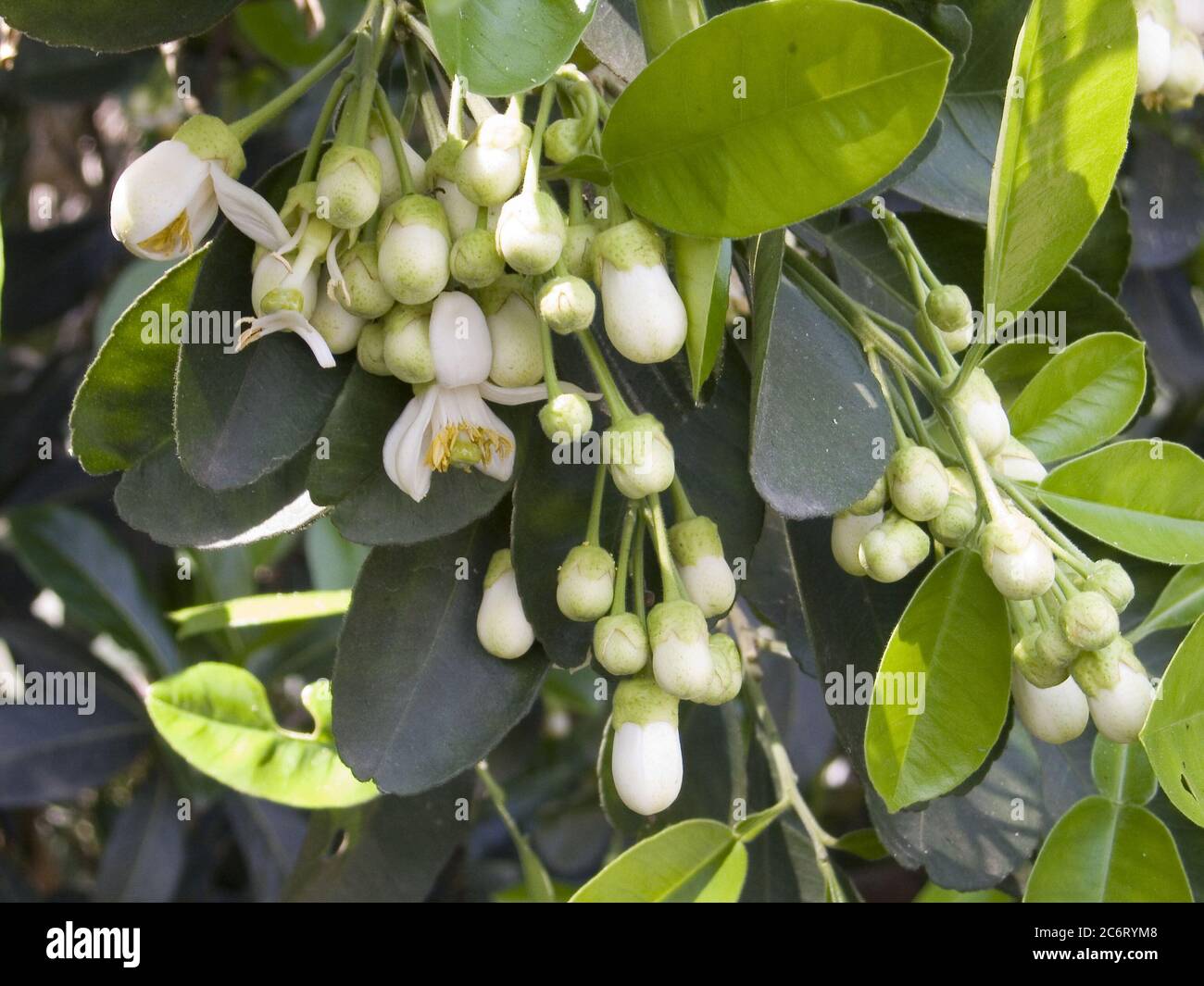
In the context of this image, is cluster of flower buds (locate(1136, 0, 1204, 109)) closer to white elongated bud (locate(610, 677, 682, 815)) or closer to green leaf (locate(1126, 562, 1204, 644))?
green leaf (locate(1126, 562, 1204, 644))

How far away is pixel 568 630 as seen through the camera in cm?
80

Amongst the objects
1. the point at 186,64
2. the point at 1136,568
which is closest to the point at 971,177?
A: the point at 1136,568

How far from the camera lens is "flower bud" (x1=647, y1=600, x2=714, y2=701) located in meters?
0.70

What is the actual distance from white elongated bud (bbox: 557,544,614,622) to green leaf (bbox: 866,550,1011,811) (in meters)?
0.16

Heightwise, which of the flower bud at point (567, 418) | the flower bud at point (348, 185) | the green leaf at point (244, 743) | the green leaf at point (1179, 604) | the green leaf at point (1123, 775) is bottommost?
the green leaf at point (244, 743)

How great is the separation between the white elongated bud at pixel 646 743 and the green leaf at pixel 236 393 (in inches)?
9.8

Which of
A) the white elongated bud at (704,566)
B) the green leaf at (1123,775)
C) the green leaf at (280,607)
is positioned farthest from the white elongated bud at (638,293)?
the green leaf at (280,607)

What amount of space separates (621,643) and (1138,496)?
33 cm

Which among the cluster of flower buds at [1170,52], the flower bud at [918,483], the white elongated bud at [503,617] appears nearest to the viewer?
the flower bud at [918,483]

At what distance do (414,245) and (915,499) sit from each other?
1.00 feet

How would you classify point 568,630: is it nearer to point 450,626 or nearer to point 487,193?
point 450,626

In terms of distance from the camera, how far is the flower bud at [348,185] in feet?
2.14

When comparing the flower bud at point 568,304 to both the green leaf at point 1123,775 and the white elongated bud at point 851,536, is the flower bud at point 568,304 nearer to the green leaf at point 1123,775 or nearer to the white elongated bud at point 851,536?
the white elongated bud at point 851,536

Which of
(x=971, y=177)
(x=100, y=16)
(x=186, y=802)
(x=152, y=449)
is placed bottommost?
(x=186, y=802)
